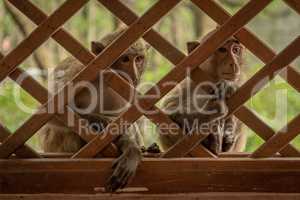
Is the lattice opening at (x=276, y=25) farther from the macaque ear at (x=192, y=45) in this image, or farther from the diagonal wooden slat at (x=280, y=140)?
the diagonal wooden slat at (x=280, y=140)

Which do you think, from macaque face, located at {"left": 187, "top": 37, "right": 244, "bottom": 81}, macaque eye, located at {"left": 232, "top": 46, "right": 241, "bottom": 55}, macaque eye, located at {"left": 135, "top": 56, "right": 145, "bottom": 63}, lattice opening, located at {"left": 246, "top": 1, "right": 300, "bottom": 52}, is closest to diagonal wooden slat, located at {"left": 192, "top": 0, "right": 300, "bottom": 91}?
macaque face, located at {"left": 187, "top": 37, "right": 244, "bottom": 81}

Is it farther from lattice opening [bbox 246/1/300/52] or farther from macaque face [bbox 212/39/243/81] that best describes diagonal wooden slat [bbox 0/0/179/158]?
lattice opening [bbox 246/1/300/52]

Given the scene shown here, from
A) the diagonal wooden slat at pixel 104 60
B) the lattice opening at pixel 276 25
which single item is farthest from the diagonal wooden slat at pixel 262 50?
the lattice opening at pixel 276 25

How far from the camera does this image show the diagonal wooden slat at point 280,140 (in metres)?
2.62

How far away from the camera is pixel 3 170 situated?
2625 mm

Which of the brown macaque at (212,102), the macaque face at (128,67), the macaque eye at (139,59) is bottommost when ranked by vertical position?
the brown macaque at (212,102)

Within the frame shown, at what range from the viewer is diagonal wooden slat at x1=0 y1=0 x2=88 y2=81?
2.54m

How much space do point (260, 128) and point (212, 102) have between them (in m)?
0.49

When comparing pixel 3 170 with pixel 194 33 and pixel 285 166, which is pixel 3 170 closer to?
pixel 285 166

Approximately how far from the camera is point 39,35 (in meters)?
2.56

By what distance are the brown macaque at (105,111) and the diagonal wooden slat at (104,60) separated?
0.08 meters

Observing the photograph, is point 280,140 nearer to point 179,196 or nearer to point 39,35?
point 179,196

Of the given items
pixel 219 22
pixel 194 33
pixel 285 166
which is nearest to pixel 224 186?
pixel 285 166

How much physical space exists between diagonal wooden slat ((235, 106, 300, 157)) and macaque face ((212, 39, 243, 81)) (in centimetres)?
76
